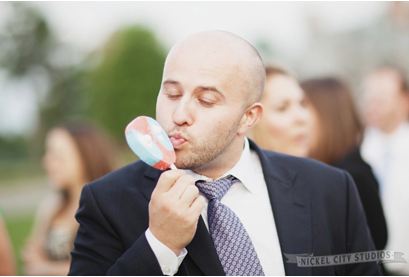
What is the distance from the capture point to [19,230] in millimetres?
13125

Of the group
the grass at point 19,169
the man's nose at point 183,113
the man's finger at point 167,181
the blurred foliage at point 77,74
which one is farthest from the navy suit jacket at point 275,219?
the grass at point 19,169

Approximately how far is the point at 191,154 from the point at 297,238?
63 cm

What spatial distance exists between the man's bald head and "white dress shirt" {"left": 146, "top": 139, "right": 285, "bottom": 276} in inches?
13.8

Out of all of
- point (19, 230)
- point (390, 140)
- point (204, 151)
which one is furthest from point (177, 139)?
point (19, 230)

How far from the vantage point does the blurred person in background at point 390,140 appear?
4.95 metres

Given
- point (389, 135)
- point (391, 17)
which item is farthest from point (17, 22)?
point (389, 135)

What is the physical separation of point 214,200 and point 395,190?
2792 mm

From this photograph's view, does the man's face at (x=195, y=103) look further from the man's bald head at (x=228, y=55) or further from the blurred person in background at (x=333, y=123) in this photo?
the blurred person in background at (x=333, y=123)

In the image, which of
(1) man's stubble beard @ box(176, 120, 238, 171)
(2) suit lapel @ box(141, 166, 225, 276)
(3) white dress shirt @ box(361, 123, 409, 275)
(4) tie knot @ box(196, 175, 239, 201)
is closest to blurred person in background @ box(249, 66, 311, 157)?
(3) white dress shirt @ box(361, 123, 409, 275)

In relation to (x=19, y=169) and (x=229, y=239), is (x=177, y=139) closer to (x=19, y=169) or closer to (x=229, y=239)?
(x=229, y=239)

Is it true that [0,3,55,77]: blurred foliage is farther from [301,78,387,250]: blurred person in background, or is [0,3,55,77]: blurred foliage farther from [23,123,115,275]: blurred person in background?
[301,78,387,250]: blurred person in background

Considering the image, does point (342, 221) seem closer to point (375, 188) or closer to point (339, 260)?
point (339, 260)

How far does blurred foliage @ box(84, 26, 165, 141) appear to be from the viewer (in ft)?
78.5

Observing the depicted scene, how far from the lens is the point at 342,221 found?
279 centimetres
